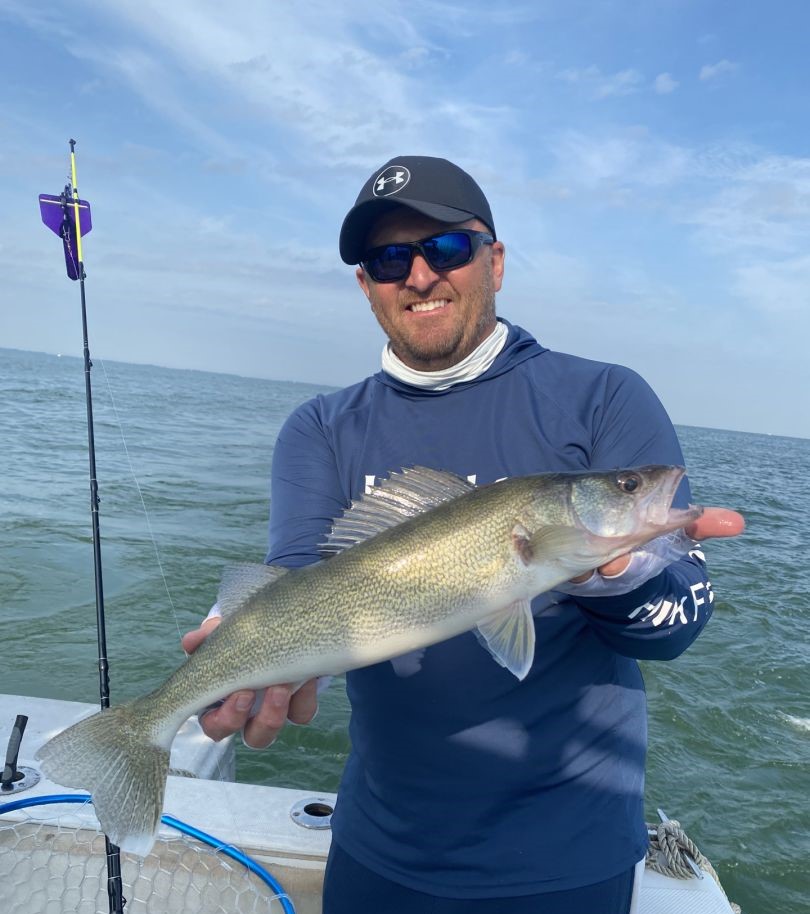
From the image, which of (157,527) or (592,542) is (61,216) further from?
(157,527)

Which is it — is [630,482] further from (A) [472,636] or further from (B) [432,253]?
(B) [432,253]

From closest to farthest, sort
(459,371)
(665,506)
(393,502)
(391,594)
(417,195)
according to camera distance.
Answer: (665,506), (391,594), (393,502), (417,195), (459,371)

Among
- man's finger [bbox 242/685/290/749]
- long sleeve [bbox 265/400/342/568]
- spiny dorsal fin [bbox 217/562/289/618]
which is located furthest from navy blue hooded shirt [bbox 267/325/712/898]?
man's finger [bbox 242/685/290/749]

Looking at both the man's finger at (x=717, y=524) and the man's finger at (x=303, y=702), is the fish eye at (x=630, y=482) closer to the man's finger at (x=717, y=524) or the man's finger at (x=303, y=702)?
the man's finger at (x=717, y=524)

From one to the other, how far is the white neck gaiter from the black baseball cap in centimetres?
50

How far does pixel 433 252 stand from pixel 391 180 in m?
0.34

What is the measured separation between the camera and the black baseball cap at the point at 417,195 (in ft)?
9.10

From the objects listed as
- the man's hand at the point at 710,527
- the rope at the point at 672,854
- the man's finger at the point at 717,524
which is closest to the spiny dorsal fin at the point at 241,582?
the man's hand at the point at 710,527

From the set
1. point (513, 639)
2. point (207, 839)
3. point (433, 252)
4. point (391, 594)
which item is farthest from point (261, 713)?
point (433, 252)

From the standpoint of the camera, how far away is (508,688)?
2477 mm

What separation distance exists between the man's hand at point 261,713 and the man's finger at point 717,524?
4.64ft

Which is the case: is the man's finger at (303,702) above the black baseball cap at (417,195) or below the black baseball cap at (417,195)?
below

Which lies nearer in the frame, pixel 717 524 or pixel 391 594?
pixel 717 524

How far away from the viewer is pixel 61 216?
17.0 feet
